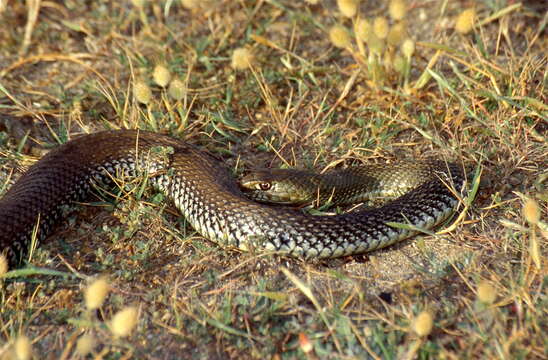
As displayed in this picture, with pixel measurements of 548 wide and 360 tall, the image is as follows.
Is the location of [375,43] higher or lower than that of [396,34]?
lower

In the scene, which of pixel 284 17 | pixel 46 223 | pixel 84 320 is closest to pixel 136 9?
pixel 284 17

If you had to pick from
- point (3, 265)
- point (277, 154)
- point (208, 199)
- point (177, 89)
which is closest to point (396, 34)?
point (277, 154)

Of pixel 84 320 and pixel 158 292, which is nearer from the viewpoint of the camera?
pixel 84 320

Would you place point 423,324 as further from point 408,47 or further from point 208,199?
point 408,47

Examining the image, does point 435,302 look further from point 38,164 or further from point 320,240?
point 38,164

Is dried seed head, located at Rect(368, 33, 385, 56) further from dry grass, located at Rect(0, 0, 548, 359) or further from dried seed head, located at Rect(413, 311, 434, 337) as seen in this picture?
dried seed head, located at Rect(413, 311, 434, 337)
